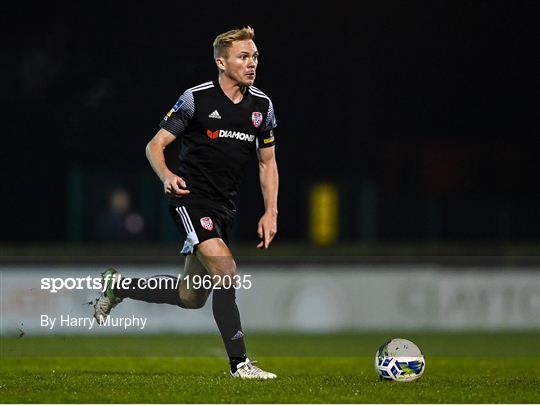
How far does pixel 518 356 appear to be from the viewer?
12.7m

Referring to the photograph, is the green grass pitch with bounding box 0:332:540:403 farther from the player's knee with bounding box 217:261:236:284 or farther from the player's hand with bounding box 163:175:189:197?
the player's hand with bounding box 163:175:189:197

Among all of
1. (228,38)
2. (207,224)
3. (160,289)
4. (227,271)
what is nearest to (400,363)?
(227,271)

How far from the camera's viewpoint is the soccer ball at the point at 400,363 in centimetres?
806

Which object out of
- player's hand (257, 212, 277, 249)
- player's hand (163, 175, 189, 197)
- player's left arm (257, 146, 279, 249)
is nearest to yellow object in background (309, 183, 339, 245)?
player's left arm (257, 146, 279, 249)

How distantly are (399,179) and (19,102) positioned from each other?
6292 millimetres

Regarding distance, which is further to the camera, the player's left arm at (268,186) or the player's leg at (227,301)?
the player's left arm at (268,186)

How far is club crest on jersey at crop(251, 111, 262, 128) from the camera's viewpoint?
8352 millimetres

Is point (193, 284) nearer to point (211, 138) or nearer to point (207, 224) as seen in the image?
point (207, 224)

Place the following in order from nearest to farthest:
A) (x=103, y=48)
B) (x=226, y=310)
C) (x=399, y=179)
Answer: (x=226, y=310) < (x=103, y=48) < (x=399, y=179)

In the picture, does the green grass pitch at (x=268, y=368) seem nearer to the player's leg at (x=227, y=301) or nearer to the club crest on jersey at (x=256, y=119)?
the player's leg at (x=227, y=301)

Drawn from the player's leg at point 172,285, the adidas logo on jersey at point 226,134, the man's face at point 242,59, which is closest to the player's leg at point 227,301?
the player's leg at point 172,285

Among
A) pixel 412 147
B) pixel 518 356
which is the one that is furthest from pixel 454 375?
pixel 412 147

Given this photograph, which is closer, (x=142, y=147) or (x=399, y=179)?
(x=142, y=147)

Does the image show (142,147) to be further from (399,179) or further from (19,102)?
(399,179)
